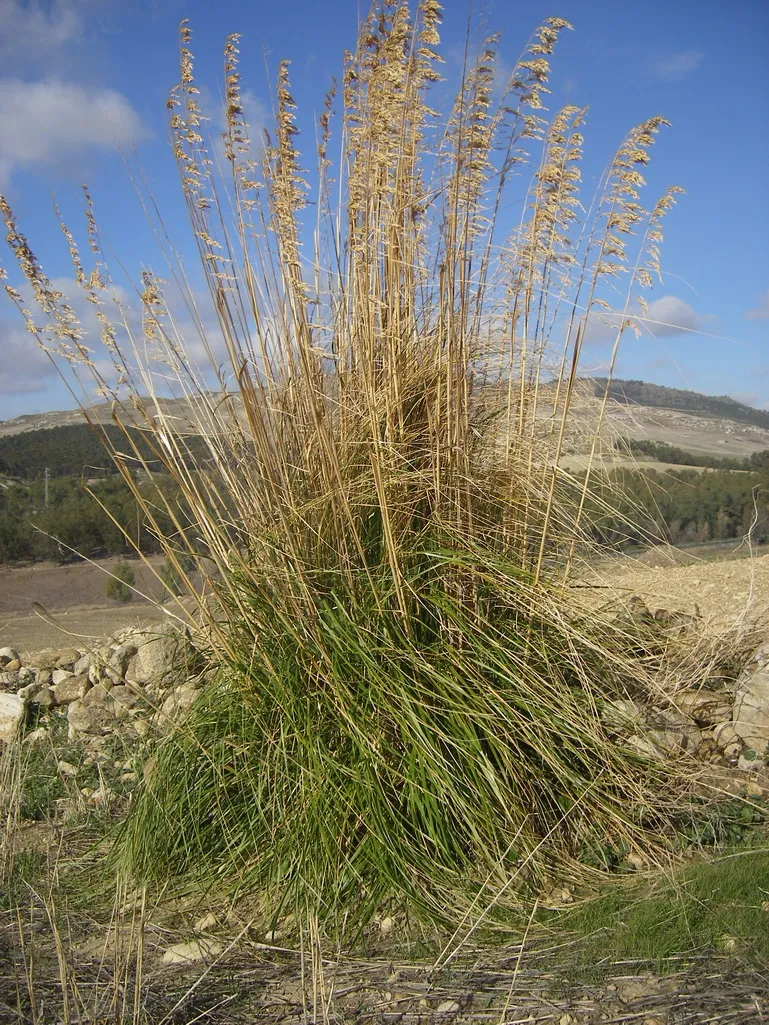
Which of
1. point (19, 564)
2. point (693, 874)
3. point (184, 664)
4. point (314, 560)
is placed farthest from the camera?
point (19, 564)

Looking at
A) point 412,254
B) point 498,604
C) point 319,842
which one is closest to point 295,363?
point 412,254

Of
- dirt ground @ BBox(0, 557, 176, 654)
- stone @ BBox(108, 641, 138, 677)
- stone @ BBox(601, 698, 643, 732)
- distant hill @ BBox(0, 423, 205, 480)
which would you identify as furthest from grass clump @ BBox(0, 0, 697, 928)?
distant hill @ BBox(0, 423, 205, 480)

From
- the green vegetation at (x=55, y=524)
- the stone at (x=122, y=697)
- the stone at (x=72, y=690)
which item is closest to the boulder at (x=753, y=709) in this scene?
the stone at (x=122, y=697)

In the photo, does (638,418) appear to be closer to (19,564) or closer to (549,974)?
(549,974)

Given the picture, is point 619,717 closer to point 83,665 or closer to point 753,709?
point 753,709

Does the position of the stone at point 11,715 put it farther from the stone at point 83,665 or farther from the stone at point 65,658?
the stone at point 65,658

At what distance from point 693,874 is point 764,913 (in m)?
0.28

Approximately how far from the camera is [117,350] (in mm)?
3201

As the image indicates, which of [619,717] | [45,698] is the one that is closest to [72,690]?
[45,698]

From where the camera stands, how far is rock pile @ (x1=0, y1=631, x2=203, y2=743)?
152 inches

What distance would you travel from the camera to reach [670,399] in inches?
195

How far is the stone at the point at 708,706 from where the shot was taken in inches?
145

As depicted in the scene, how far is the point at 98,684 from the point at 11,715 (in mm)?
457

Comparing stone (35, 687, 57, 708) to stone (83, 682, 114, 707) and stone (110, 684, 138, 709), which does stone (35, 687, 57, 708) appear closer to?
stone (83, 682, 114, 707)
